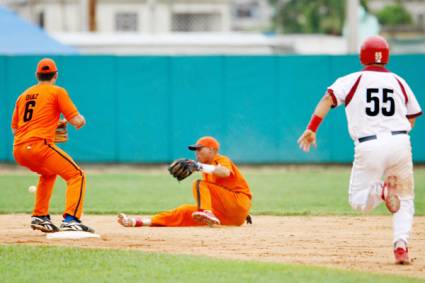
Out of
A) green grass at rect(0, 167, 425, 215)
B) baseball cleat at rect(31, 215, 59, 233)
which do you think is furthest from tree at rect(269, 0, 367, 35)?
baseball cleat at rect(31, 215, 59, 233)

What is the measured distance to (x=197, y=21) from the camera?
157 feet

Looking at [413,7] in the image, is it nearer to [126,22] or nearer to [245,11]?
[245,11]

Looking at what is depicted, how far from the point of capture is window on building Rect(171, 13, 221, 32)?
47656mm

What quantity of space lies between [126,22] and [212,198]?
35752 mm

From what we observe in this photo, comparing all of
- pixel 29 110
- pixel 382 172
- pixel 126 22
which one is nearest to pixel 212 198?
pixel 29 110

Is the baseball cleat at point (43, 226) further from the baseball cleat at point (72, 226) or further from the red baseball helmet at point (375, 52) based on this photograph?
the red baseball helmet at point (375, 52)

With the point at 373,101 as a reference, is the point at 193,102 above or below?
below

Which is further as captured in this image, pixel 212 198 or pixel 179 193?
pixel 179 193

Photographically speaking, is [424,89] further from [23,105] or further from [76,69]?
[23,105]

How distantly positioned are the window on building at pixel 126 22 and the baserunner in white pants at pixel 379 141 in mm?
38477

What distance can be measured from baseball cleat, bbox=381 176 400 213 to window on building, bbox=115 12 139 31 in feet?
127

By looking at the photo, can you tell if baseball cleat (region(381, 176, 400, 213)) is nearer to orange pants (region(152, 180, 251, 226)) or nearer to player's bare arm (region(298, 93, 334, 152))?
player's bare arm (region(298, 93, 334, 152))

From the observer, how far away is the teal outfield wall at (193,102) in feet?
81.2

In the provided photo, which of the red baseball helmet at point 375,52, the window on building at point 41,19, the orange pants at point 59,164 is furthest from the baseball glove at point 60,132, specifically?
the window on building at point 41,19
